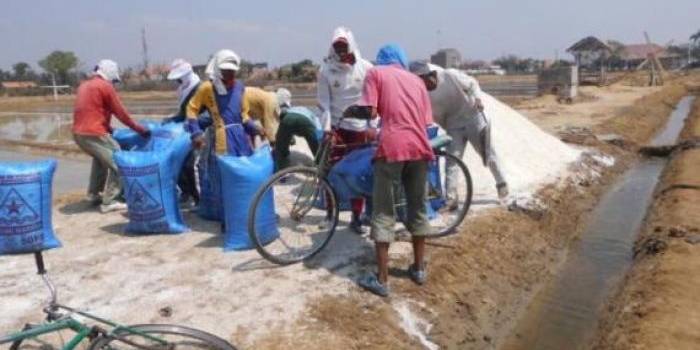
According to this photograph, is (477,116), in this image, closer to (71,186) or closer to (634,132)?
(71,186)

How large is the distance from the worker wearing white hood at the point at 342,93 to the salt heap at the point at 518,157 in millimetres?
2353

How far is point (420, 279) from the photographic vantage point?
4.65 m

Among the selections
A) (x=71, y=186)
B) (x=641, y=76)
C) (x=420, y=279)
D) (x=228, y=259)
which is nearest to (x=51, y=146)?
(x=71, y=186)

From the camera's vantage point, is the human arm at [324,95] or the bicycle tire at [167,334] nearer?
the bicycle tire at [167,334]

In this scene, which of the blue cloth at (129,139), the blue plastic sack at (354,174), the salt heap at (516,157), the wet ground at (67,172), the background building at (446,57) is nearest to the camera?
the blue plastic sack at (354,174)

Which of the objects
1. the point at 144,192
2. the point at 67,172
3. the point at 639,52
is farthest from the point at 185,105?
the point at 639,52

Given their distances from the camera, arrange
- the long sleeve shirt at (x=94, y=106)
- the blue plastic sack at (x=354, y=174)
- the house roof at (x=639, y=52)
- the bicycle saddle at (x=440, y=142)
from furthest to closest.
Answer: the house roof at (x=639, y=52)
the long sleeve shirt at (x=94, y=106)
the bicycle saddle at (x=440, y=142)
the blue plastic sack at (x=354, y=174)

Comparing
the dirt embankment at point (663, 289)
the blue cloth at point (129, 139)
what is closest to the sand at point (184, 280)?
the blue cloth at point (129, 139)

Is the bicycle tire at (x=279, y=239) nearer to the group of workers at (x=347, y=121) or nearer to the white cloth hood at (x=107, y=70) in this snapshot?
the group of workers at (x=347, y=121)

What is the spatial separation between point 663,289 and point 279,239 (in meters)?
2.96

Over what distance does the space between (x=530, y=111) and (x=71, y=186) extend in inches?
517

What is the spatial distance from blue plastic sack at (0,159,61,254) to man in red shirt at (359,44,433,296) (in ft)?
8.00

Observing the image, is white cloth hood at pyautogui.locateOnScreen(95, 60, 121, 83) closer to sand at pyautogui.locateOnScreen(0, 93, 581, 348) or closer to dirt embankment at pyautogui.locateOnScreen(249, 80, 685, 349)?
sand at pyautogui.locateOnScreen(0, 93, 581, 348)

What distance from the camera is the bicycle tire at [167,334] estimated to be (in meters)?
3.00
